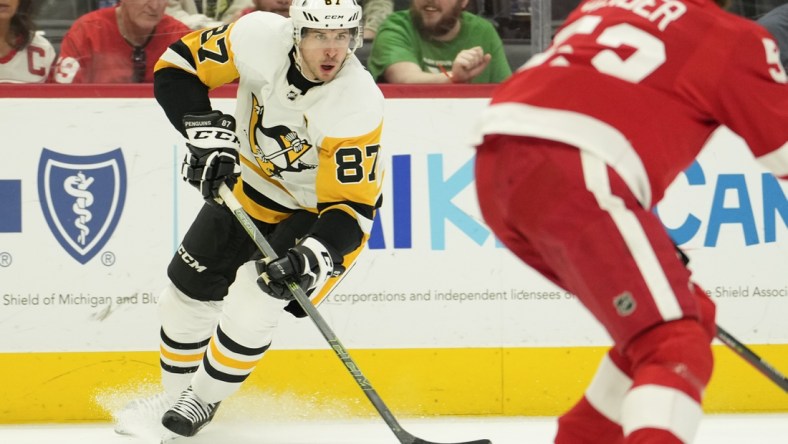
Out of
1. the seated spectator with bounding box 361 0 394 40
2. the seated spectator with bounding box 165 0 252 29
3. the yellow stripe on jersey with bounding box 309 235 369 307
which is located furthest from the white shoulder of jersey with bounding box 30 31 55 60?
the yellow stripe on jersey with bounding box 309 235 369 307

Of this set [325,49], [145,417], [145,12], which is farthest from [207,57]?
[145,417]

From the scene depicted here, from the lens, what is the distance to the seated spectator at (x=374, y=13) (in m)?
3.87

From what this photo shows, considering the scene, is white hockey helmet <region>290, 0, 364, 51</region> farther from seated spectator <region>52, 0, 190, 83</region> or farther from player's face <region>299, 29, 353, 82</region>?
seated spectator <region>52, 0, 190, 83</region>

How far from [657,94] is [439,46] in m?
1.96

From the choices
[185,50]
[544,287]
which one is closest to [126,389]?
[185,50]

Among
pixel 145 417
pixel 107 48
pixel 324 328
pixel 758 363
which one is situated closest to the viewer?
pixel 758 363

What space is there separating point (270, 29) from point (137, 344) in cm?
111

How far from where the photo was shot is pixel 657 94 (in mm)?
1959

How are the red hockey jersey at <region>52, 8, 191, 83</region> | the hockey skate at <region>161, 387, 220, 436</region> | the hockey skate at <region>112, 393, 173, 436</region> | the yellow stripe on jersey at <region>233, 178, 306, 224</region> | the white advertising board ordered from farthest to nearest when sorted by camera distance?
the red hockey jersey at <region>52, 8, 191, 83</region> < the white advertising board < the hockey skate at <region>112, 393, 173, 436</region> < the yellow stripe on jersey at <region>233, 178, 306, 224</region> < the hockey skate at <region>161, 387, 220, 436</region>

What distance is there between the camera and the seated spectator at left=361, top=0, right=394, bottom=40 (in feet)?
12.7

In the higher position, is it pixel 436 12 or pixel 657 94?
pixel 657 94

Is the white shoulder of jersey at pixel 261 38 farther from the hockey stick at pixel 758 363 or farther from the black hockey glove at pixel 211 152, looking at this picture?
the hockey stick at pixel 758 363

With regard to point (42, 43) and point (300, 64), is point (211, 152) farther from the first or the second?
point (42, 43)

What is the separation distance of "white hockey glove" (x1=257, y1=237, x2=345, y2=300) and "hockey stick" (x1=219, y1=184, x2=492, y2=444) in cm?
3
